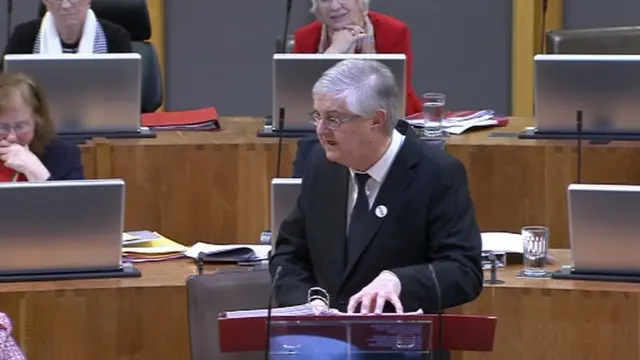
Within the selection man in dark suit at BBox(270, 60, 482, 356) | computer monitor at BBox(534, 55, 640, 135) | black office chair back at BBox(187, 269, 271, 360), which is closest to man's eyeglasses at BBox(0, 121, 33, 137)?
black office chair back at BBox(187, 269, 271, 360)

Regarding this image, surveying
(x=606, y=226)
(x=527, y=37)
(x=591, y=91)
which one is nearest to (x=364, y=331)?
(x=606, y=226)

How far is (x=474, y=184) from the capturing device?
450 centimetres

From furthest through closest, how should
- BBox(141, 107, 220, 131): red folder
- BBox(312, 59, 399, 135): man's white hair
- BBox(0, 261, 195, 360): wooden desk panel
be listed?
BBox(141, 107, 220, 131): red folder
BBox(0, 261, 195, 360): wooden desk panel
BBox(312, 59, 399, 135): man's white hair

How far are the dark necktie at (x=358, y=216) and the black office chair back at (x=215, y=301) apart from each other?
326 millimetres

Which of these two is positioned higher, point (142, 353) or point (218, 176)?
point (218, 176)

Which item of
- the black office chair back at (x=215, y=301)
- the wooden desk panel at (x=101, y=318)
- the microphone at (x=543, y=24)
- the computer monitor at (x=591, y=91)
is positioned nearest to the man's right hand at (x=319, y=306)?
the black office chair back at (x=215, y=301)

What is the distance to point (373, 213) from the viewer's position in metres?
2.94

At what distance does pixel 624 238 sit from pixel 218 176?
159 cm

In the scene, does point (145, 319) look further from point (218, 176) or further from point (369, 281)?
point (218, 176)

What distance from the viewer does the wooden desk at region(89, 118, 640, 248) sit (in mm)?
4414

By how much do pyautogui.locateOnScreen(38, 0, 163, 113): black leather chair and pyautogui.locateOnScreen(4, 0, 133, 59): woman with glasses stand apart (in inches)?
6.6

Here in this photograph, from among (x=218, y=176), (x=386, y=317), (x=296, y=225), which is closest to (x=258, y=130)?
(x=218, y=176)

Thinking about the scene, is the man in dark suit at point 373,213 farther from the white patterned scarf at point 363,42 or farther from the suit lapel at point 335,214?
the white patterned scarf at point 363,42

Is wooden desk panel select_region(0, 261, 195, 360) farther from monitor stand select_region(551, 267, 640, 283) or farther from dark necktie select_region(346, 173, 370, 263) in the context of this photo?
monitor stand select_region(551, 267, 640, 283)
